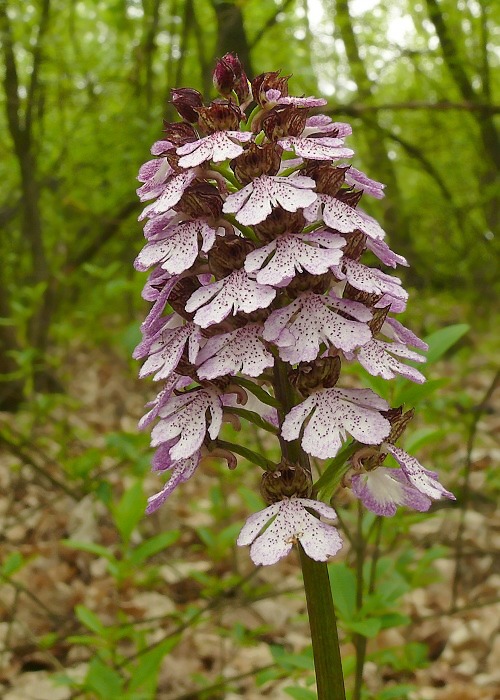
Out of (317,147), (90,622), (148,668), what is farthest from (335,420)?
(90,622)

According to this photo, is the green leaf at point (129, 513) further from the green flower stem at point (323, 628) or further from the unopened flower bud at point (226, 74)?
the unopened flower bud at point (226, 74)

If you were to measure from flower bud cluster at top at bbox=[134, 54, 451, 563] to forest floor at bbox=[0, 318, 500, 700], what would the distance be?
1.21 meters

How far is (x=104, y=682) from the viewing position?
212cm

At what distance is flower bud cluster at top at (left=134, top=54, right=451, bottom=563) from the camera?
1.27 m

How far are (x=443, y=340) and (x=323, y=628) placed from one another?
2.85ft

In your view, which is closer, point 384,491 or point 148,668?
point 384,491

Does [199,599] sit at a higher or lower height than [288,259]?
lower

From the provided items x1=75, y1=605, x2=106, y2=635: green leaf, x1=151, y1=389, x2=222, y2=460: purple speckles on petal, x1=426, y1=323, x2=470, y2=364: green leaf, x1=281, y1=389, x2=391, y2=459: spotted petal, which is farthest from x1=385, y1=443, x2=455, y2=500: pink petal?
x1=75, y1=605, x2=106, y2=635: green leaf

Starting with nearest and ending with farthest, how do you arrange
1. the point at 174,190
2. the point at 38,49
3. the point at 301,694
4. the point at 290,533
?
the point at 290,533
the point at 174,190
the point at 301,694
the point at 38,49

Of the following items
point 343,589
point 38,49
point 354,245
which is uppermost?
point 38,49

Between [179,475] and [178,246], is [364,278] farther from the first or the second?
[179,475]

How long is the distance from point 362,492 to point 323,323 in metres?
0.38

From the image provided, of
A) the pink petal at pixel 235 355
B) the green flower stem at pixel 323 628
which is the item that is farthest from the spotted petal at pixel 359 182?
the green flower stem at pixel 323 628

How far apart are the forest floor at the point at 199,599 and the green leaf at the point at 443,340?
989 mm
